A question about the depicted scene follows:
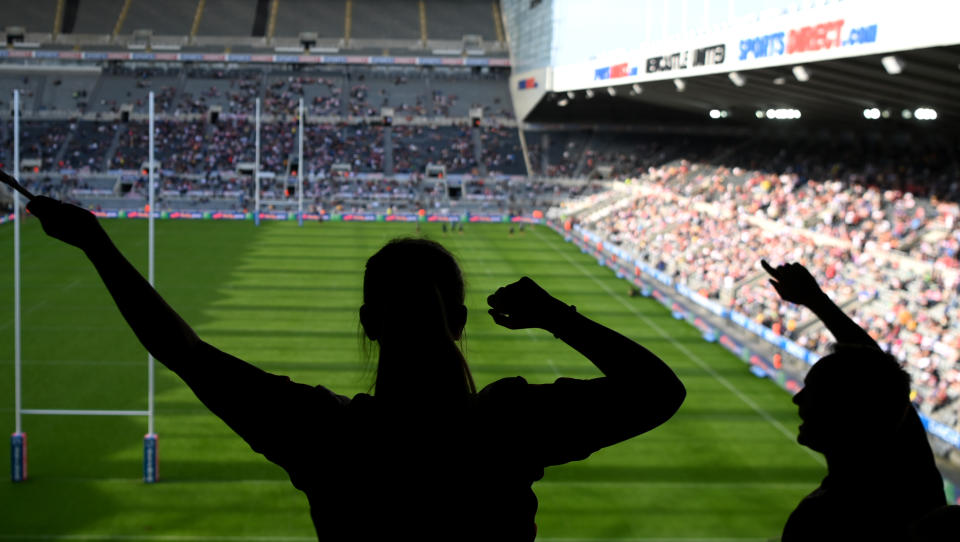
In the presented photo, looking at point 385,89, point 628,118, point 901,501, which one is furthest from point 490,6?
point 901,501

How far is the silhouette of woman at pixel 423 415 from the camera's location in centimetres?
197

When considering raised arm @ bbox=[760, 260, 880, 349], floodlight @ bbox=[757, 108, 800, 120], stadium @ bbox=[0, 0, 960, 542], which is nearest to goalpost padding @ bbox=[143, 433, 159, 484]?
stadium @ bbox=[0, 0, 960, 542]

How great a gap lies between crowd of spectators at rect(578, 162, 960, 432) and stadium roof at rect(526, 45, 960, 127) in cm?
333

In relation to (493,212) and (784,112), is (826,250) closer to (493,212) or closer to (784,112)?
(784,112)

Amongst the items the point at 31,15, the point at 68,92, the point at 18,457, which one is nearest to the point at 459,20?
the point at 68,92

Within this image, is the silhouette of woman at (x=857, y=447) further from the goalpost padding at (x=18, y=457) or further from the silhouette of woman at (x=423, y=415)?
the goalpost padding at (x=18, y=457)

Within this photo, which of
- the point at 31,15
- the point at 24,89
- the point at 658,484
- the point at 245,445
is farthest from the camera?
the point at 31,15

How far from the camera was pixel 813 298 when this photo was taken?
2887mm

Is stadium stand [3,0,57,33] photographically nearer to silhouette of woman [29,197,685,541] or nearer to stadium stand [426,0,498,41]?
stadium stand [426,0,498,41]

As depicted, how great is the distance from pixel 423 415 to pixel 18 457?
52.1 ft

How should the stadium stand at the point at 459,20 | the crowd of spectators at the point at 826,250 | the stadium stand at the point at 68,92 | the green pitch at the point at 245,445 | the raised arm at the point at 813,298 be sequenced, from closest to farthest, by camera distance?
1. the raised arm at the point at 813,298
2. the green pitch at the point at 245,445
3. the crowd of spectators at the point at 826,250
4. the stadium stand at the point at 68,92
5. the stadium stand at the point at 459,20

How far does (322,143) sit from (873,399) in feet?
221

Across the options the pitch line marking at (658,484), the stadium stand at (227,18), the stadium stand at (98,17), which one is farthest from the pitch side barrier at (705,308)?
the stadium stand at (98,17)

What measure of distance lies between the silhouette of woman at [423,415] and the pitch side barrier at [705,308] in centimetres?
1838
